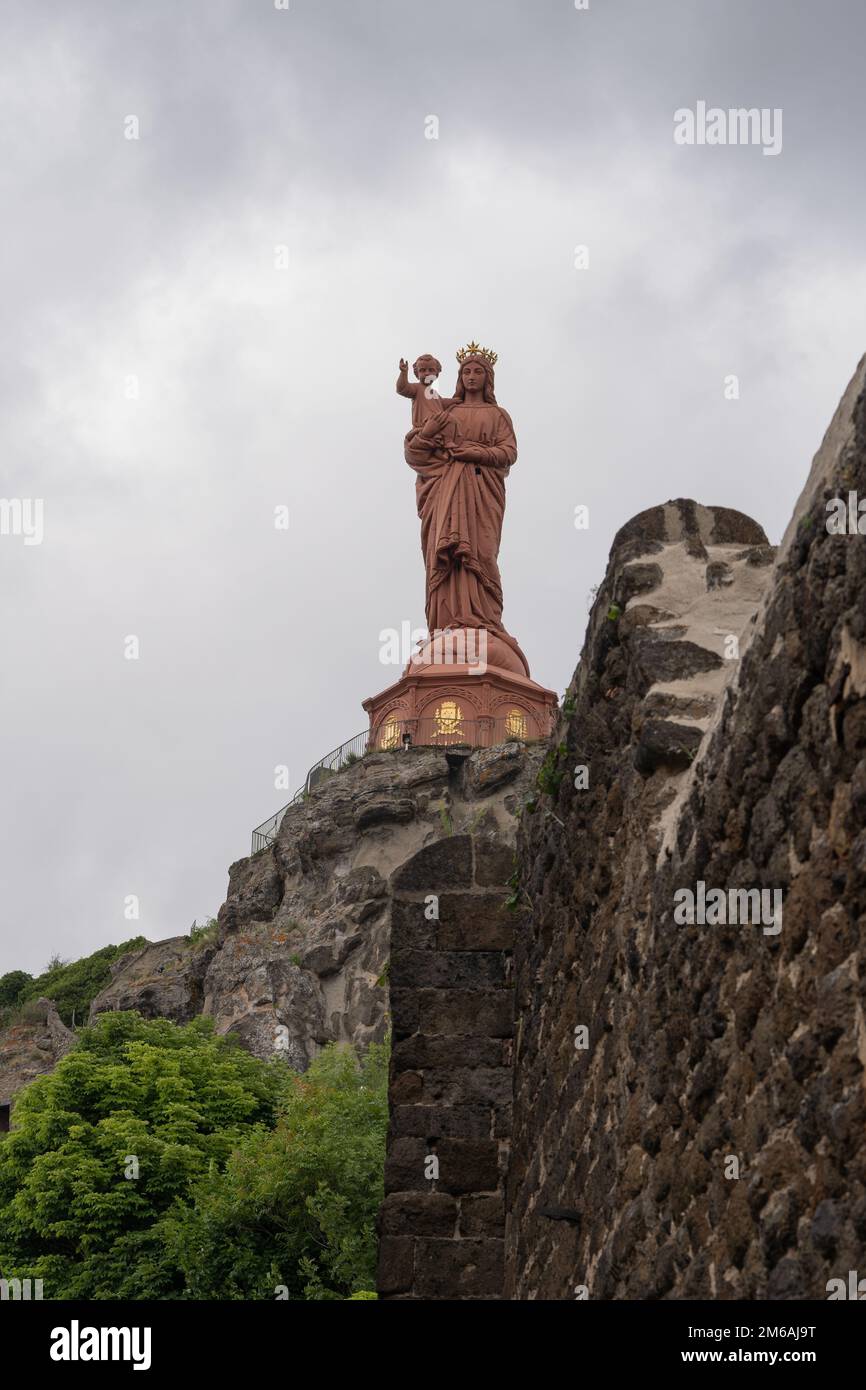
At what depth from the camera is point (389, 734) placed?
109ft

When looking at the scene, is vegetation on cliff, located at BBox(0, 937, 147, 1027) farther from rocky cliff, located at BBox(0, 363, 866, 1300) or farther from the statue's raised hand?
rocky cliff, located at BBox(0, 363, 866, 1300)

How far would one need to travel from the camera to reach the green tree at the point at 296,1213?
17094mm

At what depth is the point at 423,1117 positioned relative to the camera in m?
8.66

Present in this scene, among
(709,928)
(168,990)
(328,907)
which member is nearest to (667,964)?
(709,928)

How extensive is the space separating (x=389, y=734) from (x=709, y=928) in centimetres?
2900

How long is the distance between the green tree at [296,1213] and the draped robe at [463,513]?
16371 mm

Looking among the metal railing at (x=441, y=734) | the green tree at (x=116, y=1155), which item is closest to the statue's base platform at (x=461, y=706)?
the metal railing at (x=441, y=734)

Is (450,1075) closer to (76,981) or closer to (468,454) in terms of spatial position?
(468,454)

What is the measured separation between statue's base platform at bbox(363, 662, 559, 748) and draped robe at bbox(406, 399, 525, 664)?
1302mm

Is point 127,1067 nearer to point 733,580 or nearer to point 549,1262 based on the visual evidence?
point 549,1262

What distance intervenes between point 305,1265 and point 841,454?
14854 mm

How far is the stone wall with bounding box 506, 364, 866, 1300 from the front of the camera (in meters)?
3.44

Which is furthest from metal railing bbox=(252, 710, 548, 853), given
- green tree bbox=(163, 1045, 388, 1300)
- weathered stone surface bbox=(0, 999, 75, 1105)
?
green tree bbox=(163, 1045, 388, 1300)
